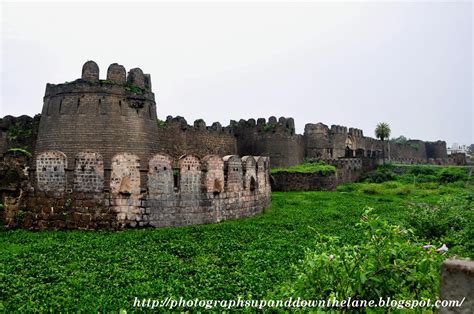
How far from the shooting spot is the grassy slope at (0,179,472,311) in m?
5.64

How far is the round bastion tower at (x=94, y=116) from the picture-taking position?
1755cm

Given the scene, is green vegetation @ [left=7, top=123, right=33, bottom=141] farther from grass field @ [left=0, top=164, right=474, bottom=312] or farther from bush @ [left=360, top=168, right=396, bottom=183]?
bush @ [left=360, top=168, right=396, bottom=183]

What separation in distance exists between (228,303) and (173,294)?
89 centimetres

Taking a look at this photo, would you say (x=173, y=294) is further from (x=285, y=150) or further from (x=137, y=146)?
(x=285, y=150)

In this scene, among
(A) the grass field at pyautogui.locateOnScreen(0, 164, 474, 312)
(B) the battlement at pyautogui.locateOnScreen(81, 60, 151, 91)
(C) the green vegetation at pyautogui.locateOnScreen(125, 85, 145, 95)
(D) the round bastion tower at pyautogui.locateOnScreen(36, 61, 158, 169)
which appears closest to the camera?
(A) the grass field at pyautogui.locateOnScreen(0, 164, 474, 312)

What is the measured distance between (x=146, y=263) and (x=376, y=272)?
5071 millimetres

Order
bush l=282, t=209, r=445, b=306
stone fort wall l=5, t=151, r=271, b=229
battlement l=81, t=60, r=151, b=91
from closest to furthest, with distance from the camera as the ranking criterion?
bush l=282, t=209, r=445, b=306
stone fort wall l=5, t=151, r=271, b=229
battlement l=81, t=60, r=151, b=91

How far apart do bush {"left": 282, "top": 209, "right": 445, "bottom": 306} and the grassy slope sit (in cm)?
185

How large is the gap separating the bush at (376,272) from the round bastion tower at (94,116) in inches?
577

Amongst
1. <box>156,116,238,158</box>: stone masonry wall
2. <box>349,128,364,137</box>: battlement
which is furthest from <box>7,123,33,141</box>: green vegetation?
<box>349,128,364,137</box>: battlement

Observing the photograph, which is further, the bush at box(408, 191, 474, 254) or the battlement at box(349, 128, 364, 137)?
the battlement at box(349, 128, 364, 137)

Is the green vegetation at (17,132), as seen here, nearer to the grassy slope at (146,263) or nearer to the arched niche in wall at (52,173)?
the arched niche in wall at (52,173)

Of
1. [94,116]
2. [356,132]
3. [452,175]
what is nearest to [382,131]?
[356,132]

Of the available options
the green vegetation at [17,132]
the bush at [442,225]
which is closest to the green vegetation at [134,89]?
the green vegetation at [17,132]
